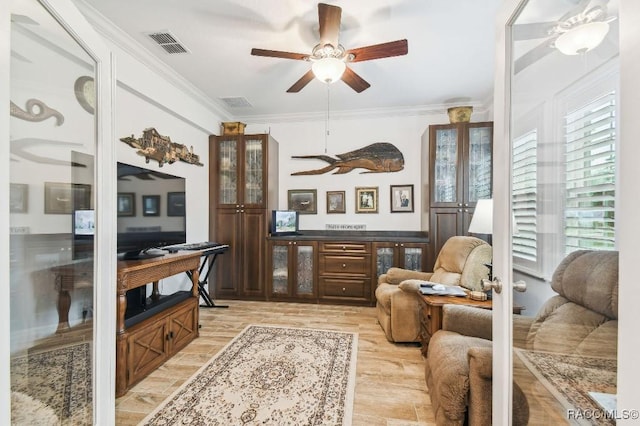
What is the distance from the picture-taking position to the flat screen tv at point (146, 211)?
212cm

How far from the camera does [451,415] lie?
4.65ft

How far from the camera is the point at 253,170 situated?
3967 millimetres

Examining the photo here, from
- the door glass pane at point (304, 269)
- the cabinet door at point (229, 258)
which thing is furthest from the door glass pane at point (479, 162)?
the cabinet door at point (229, 258)

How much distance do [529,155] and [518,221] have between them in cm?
26

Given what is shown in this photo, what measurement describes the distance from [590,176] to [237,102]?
3.90m

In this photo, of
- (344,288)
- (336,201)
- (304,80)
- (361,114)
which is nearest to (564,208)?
(304,80)

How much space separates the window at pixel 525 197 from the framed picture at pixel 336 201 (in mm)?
3148

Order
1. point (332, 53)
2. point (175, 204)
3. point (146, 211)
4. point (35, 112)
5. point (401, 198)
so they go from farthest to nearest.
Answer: point (401, 198) → point (175, 204) → point (146, 211) → point (332, 53) → point (35, 112)

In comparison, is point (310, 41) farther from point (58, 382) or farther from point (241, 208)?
point (58, 382)

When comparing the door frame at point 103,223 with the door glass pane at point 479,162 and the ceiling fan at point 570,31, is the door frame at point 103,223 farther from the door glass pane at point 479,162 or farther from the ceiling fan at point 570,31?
the door glass pane at point 479,162

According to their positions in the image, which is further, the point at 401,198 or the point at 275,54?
the point at 401,198

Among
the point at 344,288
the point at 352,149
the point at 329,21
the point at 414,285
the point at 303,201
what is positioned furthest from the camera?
the point at 303,201

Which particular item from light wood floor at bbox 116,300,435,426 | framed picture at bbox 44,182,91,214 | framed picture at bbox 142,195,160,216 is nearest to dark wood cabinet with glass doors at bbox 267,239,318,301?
light wood floor at bbox 116,300,435,426

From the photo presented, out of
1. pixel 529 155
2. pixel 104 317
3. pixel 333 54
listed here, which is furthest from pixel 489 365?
pixel 333 54
